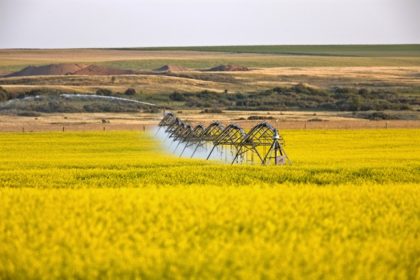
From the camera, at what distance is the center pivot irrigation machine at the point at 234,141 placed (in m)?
35.0

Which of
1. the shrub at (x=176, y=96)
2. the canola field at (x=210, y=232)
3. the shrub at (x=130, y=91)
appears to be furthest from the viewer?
the shrub at (x=130, y=91)

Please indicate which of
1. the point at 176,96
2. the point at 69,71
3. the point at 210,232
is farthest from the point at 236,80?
the point at 210,232

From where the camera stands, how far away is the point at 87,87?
123875 mm

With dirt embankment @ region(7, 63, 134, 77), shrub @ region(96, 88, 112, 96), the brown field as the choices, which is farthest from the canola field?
dirt embankment @ region(7, 63, 134, 77)

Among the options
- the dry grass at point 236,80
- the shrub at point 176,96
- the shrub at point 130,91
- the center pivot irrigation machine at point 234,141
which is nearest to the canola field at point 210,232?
the center pivot irrigation machine at point 234,141

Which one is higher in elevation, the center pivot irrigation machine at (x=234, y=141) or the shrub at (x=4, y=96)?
the center pivot irrigation machine at (x=234, y=141)

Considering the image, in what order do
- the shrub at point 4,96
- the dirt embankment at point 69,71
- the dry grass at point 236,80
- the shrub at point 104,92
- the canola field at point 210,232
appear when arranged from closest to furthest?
1. the canola field at point 210,232
2. the shrub at point 4,96
3. the shrub at point 104,92
4. the dry grass at point 236,80
5. the dirt embankment at point 69,71

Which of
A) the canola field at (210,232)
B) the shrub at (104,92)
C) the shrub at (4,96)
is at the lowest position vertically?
the shrub at (104,92)

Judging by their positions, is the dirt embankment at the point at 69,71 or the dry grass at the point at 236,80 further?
the dirt embankment at the point at 69,71

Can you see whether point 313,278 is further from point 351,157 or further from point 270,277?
point 351,157

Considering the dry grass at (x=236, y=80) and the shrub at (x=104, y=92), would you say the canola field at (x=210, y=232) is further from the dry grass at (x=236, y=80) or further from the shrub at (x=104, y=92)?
the dry grass at (x=236, y=80)

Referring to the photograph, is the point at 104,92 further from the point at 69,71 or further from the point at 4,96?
the point at 69,71

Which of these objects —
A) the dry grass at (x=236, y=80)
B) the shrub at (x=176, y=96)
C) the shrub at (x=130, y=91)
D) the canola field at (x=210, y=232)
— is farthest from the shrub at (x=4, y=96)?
the canola field at (x=210, y=232)

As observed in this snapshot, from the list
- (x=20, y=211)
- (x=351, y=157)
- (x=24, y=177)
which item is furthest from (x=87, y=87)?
(x=20, y=211)
